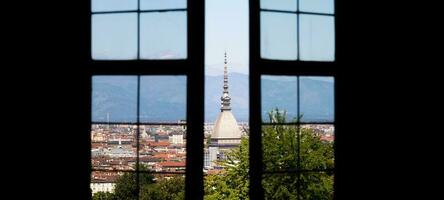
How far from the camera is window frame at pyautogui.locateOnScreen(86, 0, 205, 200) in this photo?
8.48 feet

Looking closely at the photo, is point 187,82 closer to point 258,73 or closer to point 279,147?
point 258,73

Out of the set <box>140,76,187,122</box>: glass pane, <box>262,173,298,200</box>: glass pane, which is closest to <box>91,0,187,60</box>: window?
<box>140,76,187,122</box>: glass pane

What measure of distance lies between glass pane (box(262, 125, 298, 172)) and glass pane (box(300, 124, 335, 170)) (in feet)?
0.18

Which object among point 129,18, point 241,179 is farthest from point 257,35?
point 241,179

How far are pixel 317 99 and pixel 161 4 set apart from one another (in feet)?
3.09

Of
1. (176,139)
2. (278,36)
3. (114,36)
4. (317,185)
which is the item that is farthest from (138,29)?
(317,185)

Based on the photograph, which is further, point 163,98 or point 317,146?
point 317,146

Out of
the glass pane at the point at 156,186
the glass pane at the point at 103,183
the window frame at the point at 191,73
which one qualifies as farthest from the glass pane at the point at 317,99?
the glass pane at the point at 103,183

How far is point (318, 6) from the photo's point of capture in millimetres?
2713

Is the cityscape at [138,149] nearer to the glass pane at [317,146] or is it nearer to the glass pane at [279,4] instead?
the glass pane at [317,146]

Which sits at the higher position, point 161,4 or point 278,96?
point 161,4
